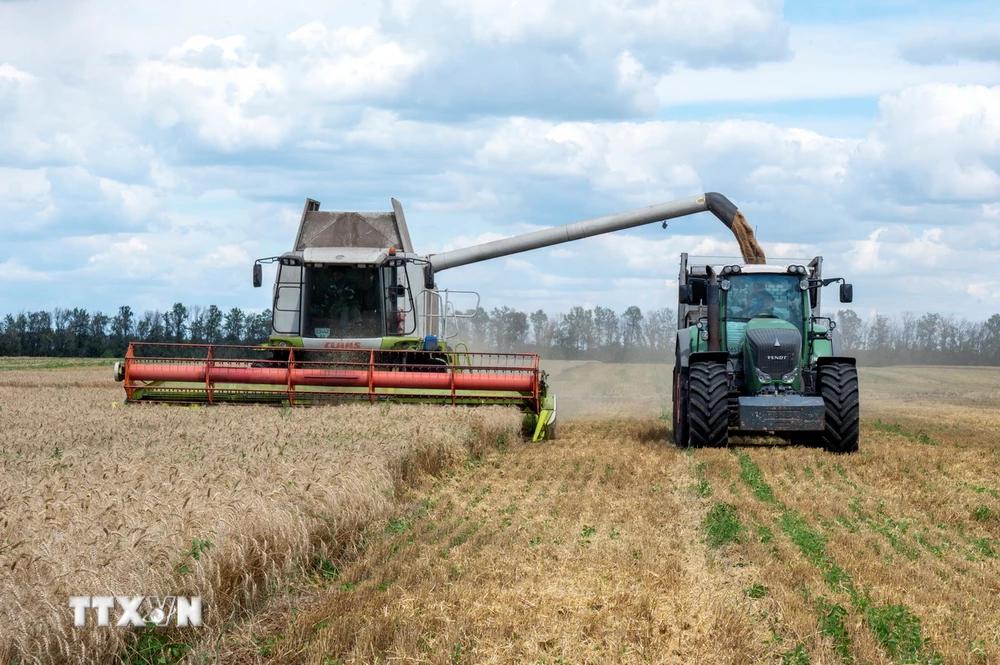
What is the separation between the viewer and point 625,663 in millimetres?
4594

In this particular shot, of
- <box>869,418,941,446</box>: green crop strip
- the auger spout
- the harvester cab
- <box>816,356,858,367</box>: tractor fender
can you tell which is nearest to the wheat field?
the harvester cab

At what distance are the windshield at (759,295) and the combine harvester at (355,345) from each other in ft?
8.93

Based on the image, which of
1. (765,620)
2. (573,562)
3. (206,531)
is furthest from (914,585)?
(206,531)

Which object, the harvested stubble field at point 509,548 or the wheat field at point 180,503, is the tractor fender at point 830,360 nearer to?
the harvested stubble field at point 509,548

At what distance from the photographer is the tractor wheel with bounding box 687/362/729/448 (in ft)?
41.5

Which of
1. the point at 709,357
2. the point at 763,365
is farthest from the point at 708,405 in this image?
the point at 763,365

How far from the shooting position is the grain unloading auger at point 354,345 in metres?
14.1

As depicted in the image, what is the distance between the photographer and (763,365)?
13.1m

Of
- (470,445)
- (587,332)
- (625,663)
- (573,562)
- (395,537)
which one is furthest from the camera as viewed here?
(587,332)

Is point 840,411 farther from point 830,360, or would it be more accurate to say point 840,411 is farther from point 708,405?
point 708,405

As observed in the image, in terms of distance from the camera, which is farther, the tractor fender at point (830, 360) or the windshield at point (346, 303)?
the windshield at point (346, 303)

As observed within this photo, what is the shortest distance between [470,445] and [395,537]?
4.55 m

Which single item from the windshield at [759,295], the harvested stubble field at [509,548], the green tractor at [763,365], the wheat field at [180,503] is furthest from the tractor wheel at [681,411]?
the wheat field at [180,503]

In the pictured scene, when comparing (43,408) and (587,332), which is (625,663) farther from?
(587,332)
